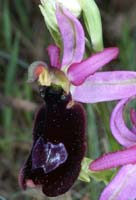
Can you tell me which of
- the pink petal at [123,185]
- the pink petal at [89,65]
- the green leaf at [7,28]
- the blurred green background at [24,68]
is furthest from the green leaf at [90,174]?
the green leaf at [7,28]

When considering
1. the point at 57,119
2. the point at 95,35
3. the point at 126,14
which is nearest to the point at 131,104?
the point at 95,35

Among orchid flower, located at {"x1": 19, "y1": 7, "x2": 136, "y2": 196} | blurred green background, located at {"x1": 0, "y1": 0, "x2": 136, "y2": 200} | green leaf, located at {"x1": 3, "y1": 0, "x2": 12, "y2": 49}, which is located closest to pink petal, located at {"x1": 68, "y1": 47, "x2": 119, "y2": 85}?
Result: orchid flower, located at {"x1": 19, "y1": 7, "x2": 136, "y2": 196}

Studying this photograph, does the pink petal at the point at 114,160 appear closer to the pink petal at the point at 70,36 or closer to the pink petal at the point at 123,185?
the pink petal at the point at 123,185

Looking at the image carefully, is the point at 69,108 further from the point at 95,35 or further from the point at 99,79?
the point at 95,35

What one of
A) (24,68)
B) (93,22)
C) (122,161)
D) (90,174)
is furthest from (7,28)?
(122,161)

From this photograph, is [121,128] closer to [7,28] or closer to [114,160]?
[114,160]

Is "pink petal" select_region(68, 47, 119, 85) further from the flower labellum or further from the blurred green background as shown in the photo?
the blurred green background

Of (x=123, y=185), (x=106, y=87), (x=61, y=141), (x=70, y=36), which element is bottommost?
(x=123, y=185)
